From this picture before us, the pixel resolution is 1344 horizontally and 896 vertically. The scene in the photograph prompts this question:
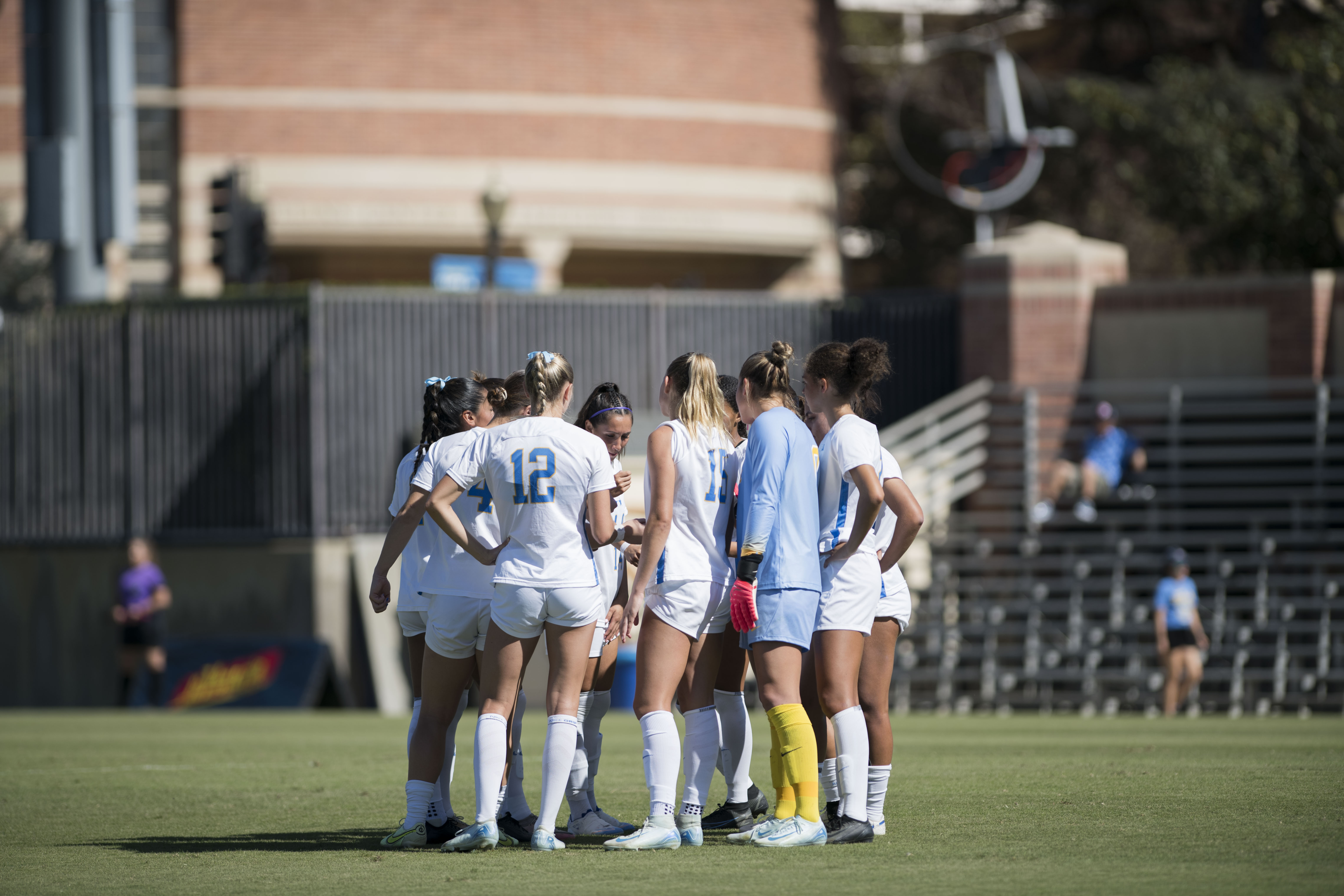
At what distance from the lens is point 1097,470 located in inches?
848

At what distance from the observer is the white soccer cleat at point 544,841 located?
731 cm

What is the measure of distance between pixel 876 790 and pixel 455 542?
2093 millimetres

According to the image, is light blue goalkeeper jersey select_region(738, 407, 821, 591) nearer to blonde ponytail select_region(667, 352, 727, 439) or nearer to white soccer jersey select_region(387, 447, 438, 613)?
blonde ponytail select_region(667, 352, 727, 439)

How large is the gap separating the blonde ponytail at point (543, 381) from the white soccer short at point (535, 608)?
74cm

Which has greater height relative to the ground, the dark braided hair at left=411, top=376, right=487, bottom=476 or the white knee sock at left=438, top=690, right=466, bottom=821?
the dark braided hair at left=411, top=376, right=487, bottom=476

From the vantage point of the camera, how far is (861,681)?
7.68m

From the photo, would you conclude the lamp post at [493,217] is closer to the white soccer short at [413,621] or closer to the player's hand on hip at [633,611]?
the white soccer short at [413,621]

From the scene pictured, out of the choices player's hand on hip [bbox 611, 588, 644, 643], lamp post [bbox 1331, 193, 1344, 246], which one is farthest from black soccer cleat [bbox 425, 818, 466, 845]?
lamp post [bbox 1331, 193, 1344, 246]

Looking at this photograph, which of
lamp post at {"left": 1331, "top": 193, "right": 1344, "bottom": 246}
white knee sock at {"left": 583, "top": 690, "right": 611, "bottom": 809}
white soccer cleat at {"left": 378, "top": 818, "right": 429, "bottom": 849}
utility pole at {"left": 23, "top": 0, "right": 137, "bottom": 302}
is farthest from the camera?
utility pole at {"left": 23, "top": 0, "right": 137, "bottom": 302}

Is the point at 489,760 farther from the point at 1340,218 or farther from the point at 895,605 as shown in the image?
the point at 1340,218

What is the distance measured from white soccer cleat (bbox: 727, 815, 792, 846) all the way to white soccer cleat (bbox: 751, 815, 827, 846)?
0.4 inches

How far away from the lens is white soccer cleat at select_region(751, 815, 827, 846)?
730 centimetres

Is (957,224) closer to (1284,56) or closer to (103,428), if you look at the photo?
(1284,56)

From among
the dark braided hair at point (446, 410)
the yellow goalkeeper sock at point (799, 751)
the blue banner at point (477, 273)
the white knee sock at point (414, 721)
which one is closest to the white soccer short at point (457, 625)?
the white knee sock at point (414, 721)
